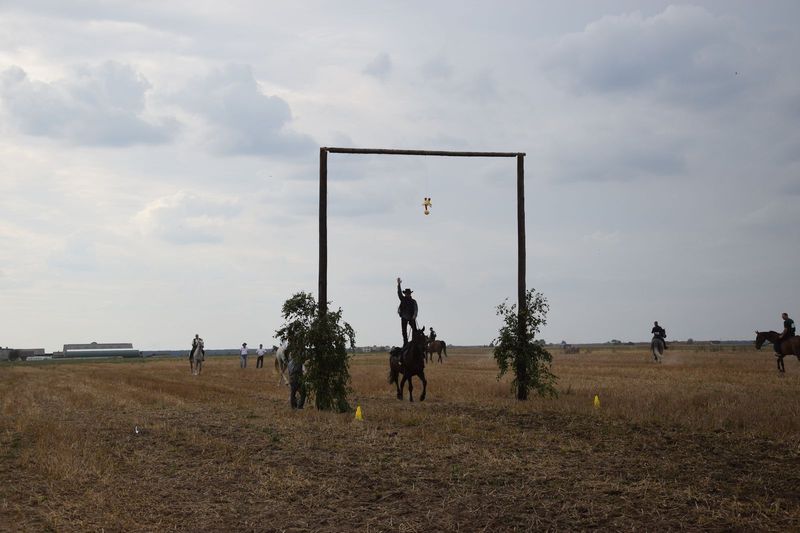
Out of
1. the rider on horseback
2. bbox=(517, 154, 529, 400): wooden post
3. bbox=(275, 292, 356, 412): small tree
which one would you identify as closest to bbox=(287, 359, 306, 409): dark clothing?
bbox=(275, 292, 356, 412): small tree

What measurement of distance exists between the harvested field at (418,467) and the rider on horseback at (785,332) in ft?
43.2

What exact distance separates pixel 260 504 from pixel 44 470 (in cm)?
Answer: 440

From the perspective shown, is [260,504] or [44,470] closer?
[260,504]

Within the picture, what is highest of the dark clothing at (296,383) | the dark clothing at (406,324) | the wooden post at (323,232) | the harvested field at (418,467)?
the wooden post at (323,232)

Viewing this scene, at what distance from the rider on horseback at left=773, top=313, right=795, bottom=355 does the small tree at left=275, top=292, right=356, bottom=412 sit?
2082 centimetres

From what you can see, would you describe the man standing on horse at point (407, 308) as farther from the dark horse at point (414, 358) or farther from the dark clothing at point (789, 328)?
the dark clothing at point (789, 328)

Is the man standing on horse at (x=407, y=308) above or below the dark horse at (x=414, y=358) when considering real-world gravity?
above

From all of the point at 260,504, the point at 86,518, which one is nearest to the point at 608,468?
the point at 260,504

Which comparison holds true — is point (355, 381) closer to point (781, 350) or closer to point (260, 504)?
point (781, 350)

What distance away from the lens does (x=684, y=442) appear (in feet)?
47.7

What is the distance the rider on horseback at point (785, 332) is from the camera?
34916 mm

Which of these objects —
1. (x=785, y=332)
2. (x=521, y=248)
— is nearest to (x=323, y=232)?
(x=521, y=248)

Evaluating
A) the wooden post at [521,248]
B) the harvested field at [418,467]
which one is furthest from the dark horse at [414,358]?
the wooden post at [521,248]

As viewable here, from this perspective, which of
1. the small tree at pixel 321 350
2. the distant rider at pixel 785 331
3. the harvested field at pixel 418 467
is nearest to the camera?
the harvested field at pixel 418 467
